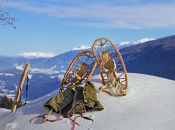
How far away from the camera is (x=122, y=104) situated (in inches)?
216

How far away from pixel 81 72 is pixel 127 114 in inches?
75.6

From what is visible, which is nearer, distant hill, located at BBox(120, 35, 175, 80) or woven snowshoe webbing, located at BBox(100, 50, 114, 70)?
woven snowshoe webbing, located at BBox(100, 50, 114, 70)

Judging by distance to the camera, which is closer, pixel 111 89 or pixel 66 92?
pixel 66 92

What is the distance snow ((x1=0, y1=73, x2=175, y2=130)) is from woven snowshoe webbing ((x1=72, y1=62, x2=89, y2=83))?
1.40ft

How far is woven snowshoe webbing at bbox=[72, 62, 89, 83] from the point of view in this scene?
21.6ft

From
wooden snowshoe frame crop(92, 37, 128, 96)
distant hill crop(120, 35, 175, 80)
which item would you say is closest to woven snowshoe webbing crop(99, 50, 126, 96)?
wooden snowshoe frame crop(92, 37, 128, 96)

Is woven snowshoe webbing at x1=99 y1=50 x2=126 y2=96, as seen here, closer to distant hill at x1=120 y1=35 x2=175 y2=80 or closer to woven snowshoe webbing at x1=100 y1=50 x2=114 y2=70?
woven snowshoe webbing at x1=100 y1=50 x2=114 y2=70

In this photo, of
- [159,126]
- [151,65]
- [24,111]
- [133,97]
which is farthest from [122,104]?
[151,65]

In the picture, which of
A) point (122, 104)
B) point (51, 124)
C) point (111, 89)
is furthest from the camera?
point (111, 89)

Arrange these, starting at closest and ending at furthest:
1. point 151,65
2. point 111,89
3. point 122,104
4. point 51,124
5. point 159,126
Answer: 1. point 159,126
2. point 51,124
3. point 122,104
4. point 111,89
5. point 151,65

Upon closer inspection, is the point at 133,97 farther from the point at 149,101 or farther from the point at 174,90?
the point at 174,90

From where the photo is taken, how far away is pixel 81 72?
265 inches

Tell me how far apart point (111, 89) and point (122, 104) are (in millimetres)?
616

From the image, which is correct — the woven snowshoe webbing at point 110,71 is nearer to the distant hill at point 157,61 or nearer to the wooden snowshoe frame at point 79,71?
the wooden snowshoe frame at point 79,71
